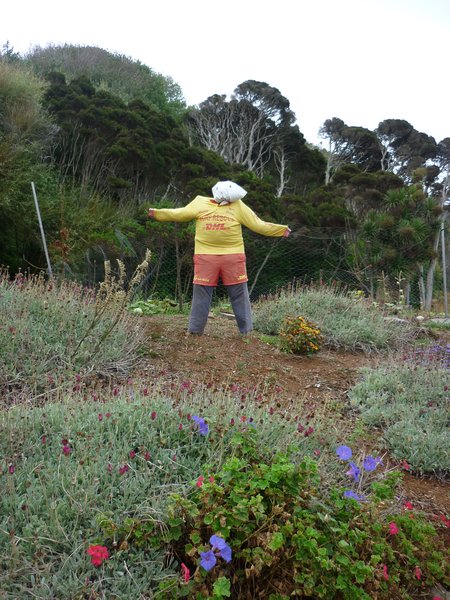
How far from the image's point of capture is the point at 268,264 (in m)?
10.6

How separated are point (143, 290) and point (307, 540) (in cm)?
797

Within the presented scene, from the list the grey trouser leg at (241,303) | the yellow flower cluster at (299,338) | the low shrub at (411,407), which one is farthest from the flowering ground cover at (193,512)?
the grey trouser leg at (241,303)

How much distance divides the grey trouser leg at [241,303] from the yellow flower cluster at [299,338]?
46 centimetres

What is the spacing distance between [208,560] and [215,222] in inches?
167

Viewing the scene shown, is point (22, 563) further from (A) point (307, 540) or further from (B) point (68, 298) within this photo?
(B) point (68, 298)

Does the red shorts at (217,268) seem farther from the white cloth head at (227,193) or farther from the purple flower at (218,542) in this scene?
the purple flower at (218,542)

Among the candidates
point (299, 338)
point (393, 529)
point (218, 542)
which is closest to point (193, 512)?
point (218, 542)

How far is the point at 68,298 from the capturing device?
15.5ft

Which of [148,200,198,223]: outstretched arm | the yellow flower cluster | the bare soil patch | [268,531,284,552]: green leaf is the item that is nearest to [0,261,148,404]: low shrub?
the bare soil patch

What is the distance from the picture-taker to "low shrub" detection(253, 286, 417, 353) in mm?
5805

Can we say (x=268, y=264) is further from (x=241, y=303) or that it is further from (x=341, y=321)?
(x=241, y=303)

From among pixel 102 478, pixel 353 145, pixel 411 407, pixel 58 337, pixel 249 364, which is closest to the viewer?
pixel 102 478

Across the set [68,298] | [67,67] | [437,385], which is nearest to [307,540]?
[437,385]

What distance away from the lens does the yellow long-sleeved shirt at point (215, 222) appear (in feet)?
18.2
